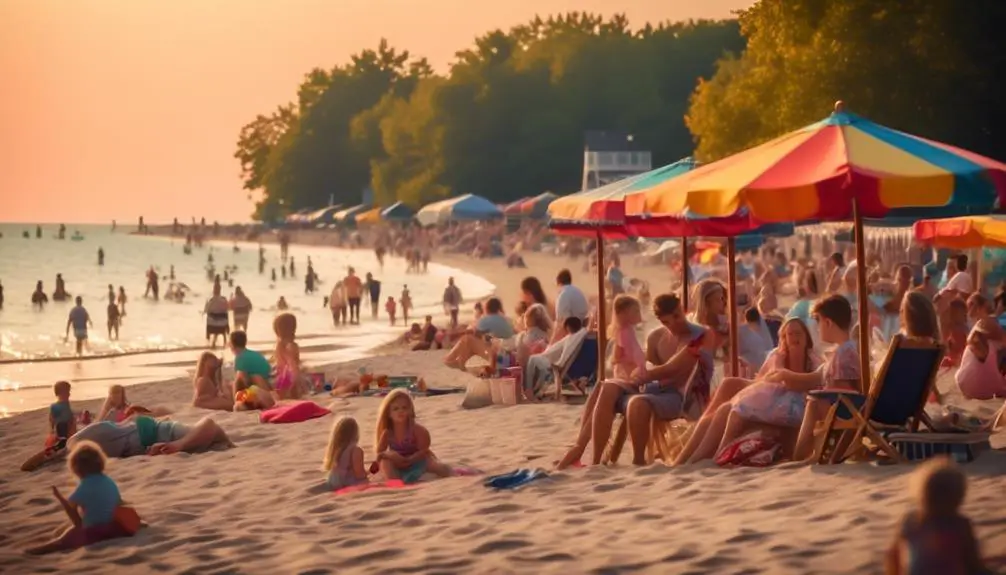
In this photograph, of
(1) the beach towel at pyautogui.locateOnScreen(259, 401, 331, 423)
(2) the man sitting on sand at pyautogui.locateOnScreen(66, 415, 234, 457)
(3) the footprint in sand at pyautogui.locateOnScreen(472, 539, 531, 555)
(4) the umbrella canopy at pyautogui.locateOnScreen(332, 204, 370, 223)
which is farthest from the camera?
(4) the umbrella canopy at pyautogui.locateOnScreen(332, 204, 370, 223)

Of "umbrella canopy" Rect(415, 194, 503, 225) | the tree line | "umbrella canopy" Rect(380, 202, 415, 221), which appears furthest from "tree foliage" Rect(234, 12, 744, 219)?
"umbrella canopy" Rect(415, 194, 503, 225)

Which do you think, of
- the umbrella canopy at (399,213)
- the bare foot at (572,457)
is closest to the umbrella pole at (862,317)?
the bare foot at (572,457)

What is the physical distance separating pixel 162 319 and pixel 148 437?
36.8 m

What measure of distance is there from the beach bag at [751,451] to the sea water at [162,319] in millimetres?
13496

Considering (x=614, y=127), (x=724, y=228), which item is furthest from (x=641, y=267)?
(x=614, y=127)

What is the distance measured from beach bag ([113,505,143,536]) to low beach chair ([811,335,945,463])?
12.4ft

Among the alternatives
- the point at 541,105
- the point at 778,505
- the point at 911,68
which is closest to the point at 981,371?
the point at 778,505

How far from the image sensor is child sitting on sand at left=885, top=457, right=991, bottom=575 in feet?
16.2

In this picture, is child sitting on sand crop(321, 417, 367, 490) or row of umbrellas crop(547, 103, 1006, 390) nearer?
row of umbrellas crop(547, 103, 1006, 390)

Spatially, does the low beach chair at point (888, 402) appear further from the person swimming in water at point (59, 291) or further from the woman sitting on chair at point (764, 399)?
the person swimming in water at point (59, 291)

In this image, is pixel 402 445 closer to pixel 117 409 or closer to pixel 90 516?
pixel 90 516

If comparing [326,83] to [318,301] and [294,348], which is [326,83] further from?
[294,348]

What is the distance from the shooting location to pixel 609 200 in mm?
12203

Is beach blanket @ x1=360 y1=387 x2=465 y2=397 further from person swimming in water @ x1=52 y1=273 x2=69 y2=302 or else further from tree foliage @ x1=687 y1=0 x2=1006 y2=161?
person swimming in water @ x1=52 y1=273 x2=69 y2=302
